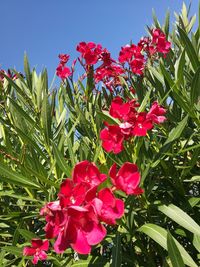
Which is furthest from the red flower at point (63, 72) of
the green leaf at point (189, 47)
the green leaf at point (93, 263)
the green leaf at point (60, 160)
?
the green leaf at point (93, 263)

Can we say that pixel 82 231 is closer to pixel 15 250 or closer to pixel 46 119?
pixel 15 250

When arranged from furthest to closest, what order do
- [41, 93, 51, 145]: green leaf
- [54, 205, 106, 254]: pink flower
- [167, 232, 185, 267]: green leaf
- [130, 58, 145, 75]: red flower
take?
[130, 58, 145, 75]: red flower
[41, 93, 51, 145]: green leaf
[167, 232, 185, 267]: green leaf
[54, 205, 106, 254]: pink flower

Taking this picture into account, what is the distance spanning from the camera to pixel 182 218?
1.07 m

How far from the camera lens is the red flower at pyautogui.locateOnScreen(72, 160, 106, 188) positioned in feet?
2.46

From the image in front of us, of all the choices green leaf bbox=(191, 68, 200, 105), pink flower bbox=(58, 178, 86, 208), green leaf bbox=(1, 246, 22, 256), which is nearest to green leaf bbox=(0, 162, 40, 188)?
green leaf bbox=(1, 246, 22, 256)

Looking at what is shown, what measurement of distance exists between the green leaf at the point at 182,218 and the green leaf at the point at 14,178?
1.40 ft

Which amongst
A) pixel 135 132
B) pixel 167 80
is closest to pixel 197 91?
pixel 167 80

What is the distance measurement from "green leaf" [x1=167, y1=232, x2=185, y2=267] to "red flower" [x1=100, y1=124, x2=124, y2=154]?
29 centimetres

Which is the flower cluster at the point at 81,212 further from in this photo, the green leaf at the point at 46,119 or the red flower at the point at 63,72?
the red flower at the point at 63,72

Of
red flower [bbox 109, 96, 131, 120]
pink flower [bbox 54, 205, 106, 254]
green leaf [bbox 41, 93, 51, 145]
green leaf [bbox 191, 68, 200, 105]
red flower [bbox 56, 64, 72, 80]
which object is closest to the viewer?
pink flower [bbox 54, 205, 106, 254]

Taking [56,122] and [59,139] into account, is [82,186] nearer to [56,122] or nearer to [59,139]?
[59,139]

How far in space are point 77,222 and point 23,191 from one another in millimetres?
934

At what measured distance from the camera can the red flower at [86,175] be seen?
0.75 metres

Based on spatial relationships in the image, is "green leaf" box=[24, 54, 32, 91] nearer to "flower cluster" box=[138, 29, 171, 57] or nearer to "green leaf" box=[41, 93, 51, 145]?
"green leaf" box=[41, 93, 51, 145]
